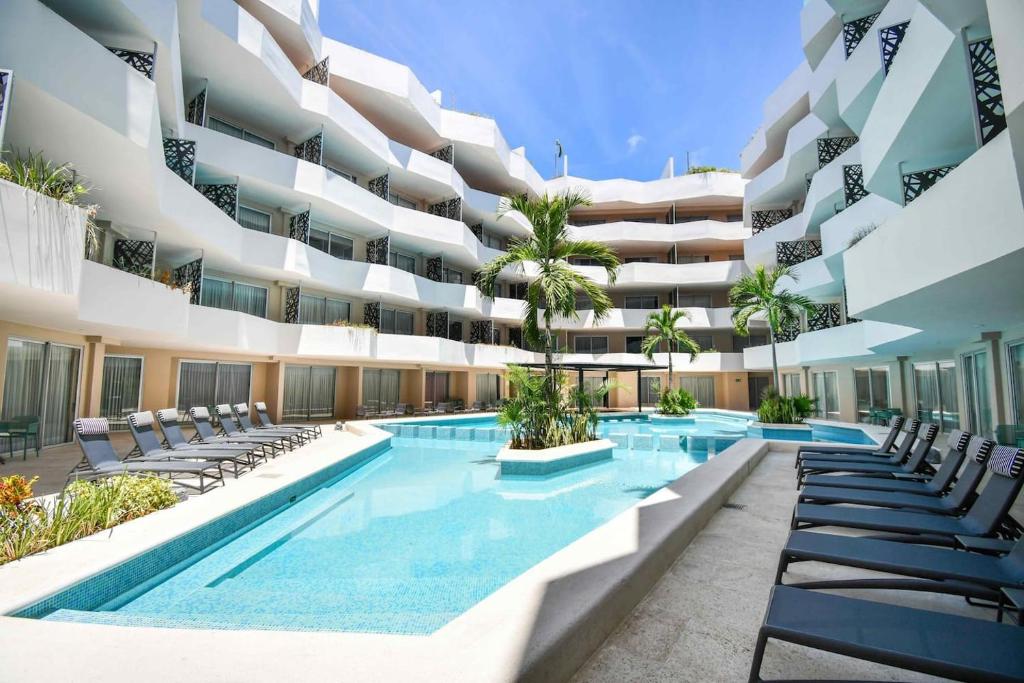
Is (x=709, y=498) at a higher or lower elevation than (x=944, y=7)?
lower

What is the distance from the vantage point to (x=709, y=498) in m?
5.23

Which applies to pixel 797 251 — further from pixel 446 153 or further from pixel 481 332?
pixel 446 153

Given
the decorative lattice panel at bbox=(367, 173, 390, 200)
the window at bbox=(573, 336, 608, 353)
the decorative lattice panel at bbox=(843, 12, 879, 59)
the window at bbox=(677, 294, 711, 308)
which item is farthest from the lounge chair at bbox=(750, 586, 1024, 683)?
the window at bbox=(677, 294, 711, 308)

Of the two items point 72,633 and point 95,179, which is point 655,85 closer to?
point 95,179

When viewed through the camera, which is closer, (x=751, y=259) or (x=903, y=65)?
(x=903, y=65)

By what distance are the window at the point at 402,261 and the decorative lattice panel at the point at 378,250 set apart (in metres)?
1.86

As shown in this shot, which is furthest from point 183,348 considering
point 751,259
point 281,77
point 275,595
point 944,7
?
point 751,259

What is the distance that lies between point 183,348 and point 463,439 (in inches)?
362

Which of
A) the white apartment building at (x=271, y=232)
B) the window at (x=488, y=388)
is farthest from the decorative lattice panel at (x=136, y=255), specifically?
the window at (x=488, y=388)

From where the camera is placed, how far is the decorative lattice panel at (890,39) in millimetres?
9055

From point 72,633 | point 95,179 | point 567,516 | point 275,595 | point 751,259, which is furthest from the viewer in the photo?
point 751,259

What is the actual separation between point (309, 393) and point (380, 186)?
9.55 metres

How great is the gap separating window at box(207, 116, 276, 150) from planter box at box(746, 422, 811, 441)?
64.4 feet

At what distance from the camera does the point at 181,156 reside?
12.9m
